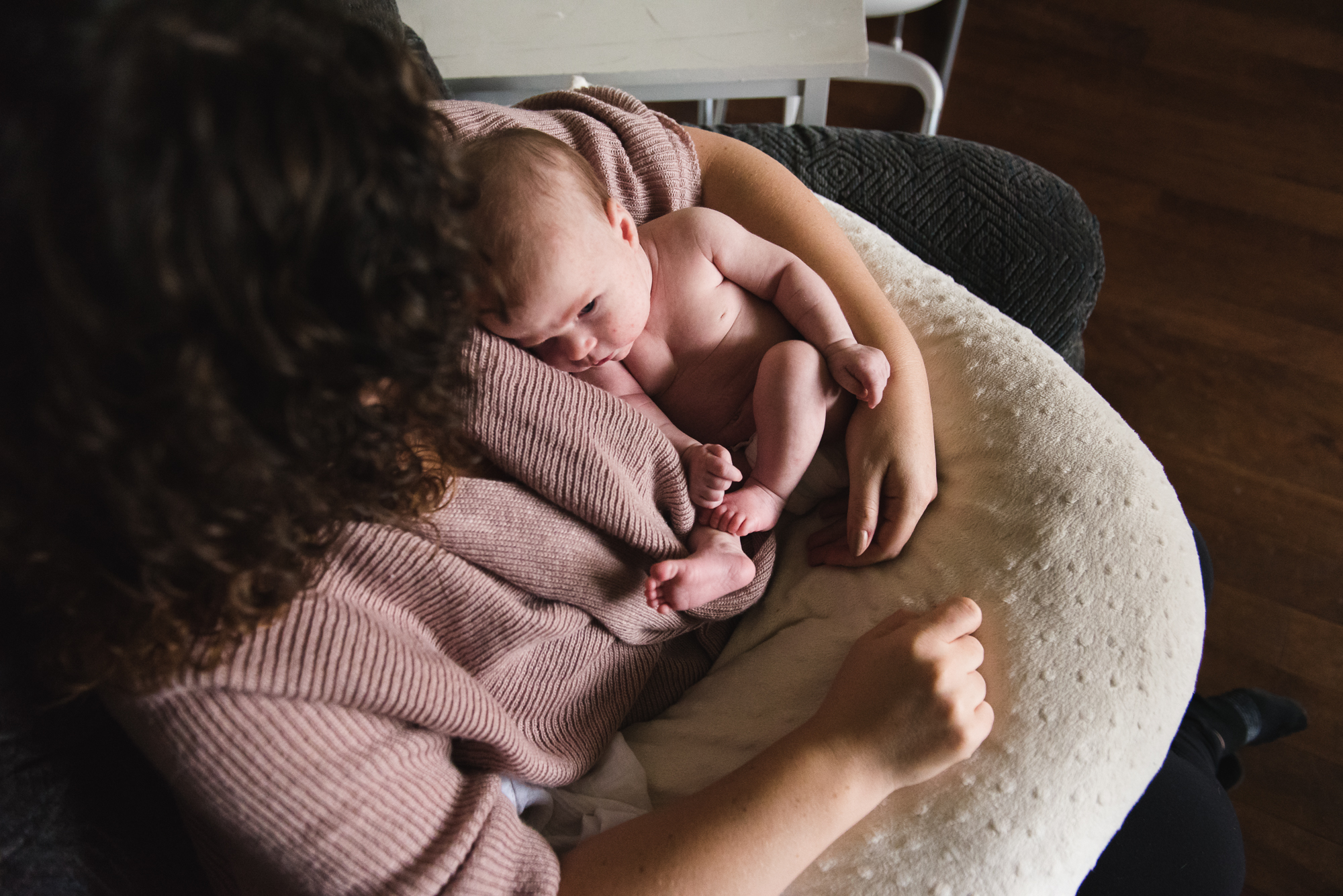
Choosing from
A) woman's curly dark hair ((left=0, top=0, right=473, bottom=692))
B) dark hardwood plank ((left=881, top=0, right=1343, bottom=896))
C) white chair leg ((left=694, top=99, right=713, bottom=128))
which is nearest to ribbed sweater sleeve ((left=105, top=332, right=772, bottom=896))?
woman's curly dark hair ((left=0, top=0, right=473, bottom=692))

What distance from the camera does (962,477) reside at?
78 centimetres

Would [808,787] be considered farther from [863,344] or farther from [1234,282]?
[1234,282]

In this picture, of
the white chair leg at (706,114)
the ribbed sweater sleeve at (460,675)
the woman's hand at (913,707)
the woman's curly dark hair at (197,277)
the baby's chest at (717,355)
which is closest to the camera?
the woman's curly dark hair at (197,277)

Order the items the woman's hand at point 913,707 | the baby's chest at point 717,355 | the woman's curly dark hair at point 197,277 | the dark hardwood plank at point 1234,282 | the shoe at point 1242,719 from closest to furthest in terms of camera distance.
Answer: the woman's curly dark hair at point 197,277 → the woman's hand at point 913,707 → the baby's chest at point 717,355 → the shoe at point 1242,719 → the dark hardwood plank at point 1234,282

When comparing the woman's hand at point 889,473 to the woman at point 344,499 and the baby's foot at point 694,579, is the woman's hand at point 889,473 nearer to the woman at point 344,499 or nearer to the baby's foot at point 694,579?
the woman at point 344,499

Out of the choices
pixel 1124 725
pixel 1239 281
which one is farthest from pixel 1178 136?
pixel 1124 725

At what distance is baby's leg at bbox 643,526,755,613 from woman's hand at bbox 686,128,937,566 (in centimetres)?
12

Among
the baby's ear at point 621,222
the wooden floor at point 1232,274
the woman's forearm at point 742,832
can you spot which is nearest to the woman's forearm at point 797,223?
the baby's ear at point 621,222

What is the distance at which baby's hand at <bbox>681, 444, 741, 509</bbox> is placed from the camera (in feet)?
2.47

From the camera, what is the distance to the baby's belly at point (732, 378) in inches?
34.0

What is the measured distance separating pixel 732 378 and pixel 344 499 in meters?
0.48

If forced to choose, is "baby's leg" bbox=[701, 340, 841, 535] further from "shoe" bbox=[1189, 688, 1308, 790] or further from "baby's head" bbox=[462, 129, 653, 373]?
"shoe" bbox=[1189, 688, 1308, 790]

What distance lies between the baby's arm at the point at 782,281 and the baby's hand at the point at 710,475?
14 cm

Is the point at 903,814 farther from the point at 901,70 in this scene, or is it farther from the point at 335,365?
the point at 901,70
